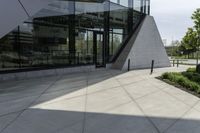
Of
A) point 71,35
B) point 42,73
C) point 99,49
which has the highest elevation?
point 71,35

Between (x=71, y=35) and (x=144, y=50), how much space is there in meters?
8.01

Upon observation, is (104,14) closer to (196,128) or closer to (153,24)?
(153,24)

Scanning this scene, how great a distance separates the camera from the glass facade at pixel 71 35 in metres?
13.4

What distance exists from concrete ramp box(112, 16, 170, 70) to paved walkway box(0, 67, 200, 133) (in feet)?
32.5

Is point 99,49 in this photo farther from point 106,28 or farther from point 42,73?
point 42,73

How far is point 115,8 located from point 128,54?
3.82 m

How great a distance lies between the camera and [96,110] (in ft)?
23.5

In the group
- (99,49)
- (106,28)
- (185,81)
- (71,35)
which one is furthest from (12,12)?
(106,28)

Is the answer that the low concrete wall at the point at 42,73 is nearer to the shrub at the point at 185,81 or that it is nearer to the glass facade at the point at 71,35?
the glass facade at the point at 71,35

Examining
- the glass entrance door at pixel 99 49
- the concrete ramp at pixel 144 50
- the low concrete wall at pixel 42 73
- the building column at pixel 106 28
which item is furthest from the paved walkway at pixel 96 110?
the concrete ramp at pixel 144 50

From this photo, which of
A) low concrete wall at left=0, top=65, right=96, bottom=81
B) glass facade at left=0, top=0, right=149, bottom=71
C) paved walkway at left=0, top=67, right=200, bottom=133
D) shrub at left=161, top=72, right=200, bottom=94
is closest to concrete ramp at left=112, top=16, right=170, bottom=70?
glass facade at left=0, top=0, right=149, bottom=71

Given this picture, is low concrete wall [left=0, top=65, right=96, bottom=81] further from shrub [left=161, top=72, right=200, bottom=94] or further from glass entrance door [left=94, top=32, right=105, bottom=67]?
shrub [left=161, top=72, right=200, bottom=94]

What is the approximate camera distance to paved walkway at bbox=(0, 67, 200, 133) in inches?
227

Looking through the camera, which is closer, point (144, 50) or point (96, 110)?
point (96, 110)
